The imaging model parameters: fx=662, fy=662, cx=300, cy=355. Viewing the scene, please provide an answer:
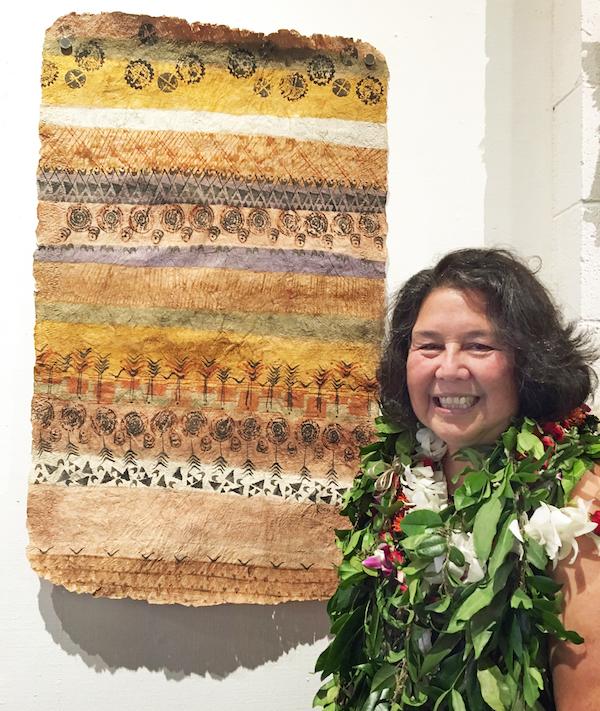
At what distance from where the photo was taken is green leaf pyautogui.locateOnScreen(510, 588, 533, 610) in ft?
2.77

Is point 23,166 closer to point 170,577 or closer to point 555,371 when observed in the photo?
point 170,577

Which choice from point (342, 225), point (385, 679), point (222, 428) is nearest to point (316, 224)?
point (342, 225)

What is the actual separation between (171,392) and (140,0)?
2.93 ft

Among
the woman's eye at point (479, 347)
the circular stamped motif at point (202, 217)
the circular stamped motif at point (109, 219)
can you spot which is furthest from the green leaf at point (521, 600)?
the circular stamped motif at point (109, 219)

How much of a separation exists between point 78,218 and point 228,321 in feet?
1.29

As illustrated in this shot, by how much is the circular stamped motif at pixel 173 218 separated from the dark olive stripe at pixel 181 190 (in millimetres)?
18

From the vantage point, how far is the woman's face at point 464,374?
0.97 meters

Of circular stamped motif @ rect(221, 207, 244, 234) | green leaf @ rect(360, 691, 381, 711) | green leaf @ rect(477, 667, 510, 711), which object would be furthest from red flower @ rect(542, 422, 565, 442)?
circular stamped motif @ rect(221, 207, 244, 234)

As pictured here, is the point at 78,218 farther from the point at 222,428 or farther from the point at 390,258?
the point at 390,258

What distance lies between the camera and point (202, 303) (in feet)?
4.72

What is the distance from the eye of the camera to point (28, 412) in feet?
4.78

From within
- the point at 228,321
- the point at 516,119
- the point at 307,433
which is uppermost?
the point at 516,119

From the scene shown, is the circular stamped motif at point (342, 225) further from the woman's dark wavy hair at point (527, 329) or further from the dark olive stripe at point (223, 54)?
the woman's dark wavy hair at point (527, 329)

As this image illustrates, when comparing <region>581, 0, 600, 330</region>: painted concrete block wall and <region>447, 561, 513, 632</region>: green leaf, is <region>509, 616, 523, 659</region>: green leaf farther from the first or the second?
<region>581, 0, 600, 330</region>: painted concrete block wall
